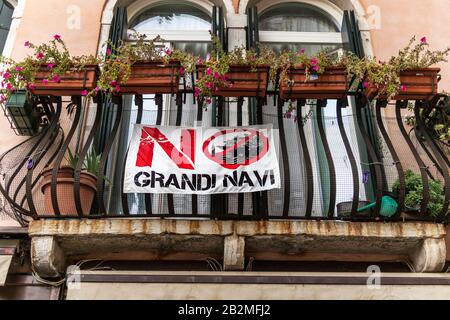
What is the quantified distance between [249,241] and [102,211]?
4.11 ft

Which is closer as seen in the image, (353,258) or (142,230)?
(142,230)

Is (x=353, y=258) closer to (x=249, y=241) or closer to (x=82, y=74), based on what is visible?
(x=249, y=241)

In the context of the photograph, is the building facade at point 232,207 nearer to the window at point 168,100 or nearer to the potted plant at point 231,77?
the window at point 168,100

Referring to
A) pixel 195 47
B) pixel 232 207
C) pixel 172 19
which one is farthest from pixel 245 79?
pixel 172 19

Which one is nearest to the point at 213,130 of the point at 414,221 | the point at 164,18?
the point at 414,221

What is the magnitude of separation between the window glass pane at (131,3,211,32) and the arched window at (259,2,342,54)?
0.75 metres

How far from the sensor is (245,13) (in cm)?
657

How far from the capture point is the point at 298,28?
6.98 meters

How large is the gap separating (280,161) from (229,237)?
128cm

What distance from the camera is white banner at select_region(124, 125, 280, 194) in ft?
15.6

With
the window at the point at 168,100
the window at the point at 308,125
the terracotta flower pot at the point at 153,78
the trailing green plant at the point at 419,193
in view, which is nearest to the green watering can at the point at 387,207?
the trailing green plant at the point at 419,193

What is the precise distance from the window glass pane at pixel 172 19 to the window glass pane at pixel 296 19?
29.8 inches

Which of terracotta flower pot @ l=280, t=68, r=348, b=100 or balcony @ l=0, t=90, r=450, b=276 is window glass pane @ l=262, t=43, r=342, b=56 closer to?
balcony @ l=0, t=90, r=450, b=276

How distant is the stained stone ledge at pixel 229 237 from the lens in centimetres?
461
